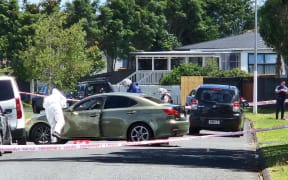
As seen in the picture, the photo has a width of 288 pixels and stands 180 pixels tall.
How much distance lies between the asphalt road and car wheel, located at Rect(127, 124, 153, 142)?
1.17 ft

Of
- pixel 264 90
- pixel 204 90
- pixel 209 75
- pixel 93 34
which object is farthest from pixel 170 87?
pixel 204 90

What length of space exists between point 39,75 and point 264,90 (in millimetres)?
14200

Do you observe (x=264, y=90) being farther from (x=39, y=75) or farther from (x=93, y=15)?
(x=93, y=15)

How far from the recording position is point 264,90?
42875mm

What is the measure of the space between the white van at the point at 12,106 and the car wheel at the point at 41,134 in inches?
104

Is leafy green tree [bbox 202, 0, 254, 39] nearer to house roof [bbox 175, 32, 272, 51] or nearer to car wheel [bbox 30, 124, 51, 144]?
house roof [bbox 175, 32, 272, 51]

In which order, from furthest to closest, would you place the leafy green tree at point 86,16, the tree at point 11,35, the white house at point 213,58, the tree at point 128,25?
1. the tree at point 128,25
2. the leafy green tree at point 86,16
3. the white house at point 213,58
4. the tree at point 11,35

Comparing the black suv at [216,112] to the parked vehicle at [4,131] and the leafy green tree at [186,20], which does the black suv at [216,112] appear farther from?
the leafy green tree at [186,20]

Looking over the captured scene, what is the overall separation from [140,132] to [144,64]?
3594 cm

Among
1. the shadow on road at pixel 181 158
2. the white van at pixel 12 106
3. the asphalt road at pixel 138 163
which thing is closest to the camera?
the asphalt road at pixel 138 163

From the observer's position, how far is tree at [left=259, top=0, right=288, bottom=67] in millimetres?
15820

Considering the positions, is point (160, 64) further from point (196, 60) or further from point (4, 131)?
point (4, 131)

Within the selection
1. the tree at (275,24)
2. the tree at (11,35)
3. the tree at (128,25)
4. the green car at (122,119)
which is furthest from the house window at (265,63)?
the tree at (275,24)

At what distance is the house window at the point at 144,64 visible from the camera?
180 ft
